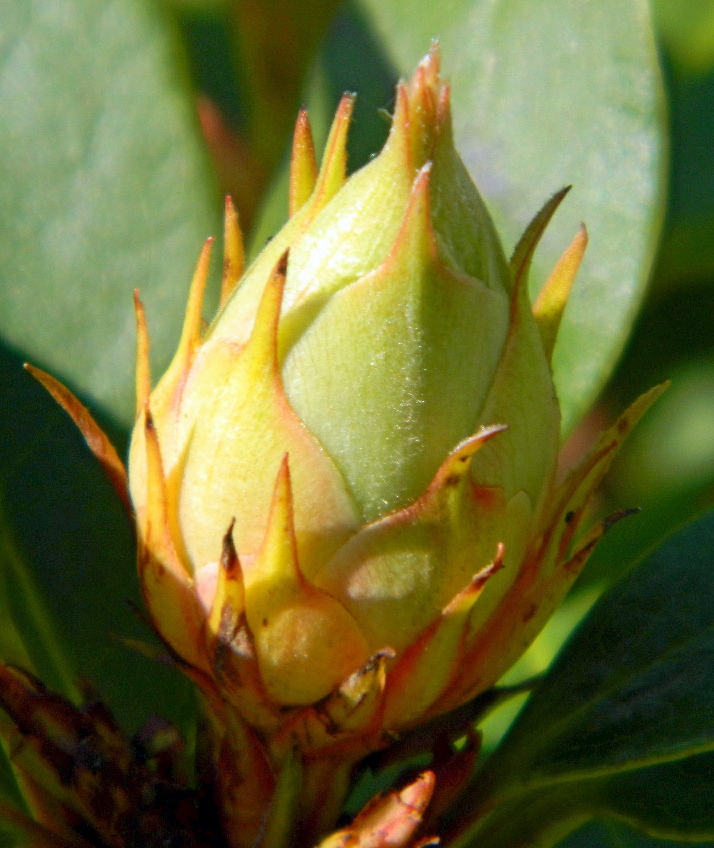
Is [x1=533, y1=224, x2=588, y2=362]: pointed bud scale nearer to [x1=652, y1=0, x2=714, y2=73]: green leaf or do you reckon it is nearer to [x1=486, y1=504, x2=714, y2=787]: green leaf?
[x1=486, y1=504, x2=714, y2=787]: green leaf

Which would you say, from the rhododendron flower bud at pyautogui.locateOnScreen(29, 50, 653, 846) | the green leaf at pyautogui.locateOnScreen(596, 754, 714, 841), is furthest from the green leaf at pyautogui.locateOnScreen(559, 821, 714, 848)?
the rhododendron flower bud at pyautogui.locateOnScreen(29, 50, 653, 846)

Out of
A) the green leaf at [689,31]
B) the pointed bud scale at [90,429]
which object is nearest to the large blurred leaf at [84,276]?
the pointed bud scale at [90,429]

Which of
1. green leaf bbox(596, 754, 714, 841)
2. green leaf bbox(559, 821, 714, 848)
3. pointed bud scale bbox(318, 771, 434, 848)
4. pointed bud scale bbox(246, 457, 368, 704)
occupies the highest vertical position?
pointed bud scale bbox(246, 457, 368, 704)

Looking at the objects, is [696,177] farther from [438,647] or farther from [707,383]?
[438,647]

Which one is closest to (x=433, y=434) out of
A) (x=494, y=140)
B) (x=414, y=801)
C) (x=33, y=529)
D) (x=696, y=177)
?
(x=414, y=801)

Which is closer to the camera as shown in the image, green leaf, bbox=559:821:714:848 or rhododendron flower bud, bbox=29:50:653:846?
rhododendron flower bud, bbox=29:50:653:846

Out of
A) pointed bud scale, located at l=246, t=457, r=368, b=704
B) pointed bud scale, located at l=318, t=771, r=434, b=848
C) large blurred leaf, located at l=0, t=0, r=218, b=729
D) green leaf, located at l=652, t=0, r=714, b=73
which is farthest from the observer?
green leaf, located at l=652, t=0, r=714, b=73

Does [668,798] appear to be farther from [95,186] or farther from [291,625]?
[95,186]
